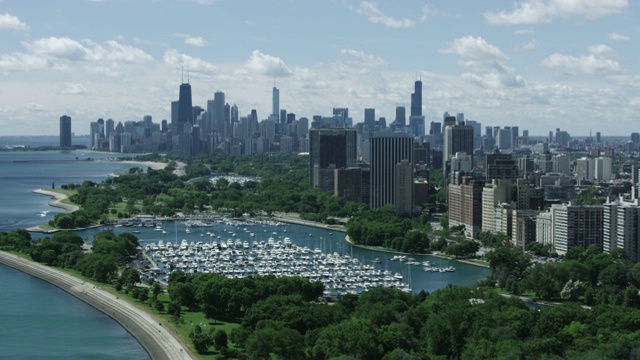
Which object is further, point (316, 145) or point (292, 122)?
point (292, 122)

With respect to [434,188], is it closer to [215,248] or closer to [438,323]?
[215,248]

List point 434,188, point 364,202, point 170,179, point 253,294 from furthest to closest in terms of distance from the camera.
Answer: point 170,179 → point 434,188 → point 364,202 → point 253,294

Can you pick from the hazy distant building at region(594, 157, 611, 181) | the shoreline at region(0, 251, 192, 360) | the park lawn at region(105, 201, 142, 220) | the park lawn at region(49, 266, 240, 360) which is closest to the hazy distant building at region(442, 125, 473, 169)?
the hazy distant building at region(594, 157, 611, 181)

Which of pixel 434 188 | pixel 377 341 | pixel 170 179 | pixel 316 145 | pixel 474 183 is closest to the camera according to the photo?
pixel 377 341

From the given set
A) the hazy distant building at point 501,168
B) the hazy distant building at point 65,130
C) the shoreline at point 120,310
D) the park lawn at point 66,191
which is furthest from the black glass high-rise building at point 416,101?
the shoreline at point 120,310

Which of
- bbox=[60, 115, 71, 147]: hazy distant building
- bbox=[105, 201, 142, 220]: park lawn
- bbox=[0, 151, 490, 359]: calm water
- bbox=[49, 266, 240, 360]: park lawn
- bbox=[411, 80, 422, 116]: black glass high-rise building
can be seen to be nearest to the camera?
bbox=[49, 266, 240, 360]: park lawn

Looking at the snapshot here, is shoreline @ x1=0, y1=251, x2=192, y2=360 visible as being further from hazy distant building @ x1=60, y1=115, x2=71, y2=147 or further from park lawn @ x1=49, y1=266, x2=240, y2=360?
hazy distant building @ x1=60, y1=115, x2=71, y2=147

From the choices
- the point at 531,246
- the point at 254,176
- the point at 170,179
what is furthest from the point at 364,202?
the point at 254,176
